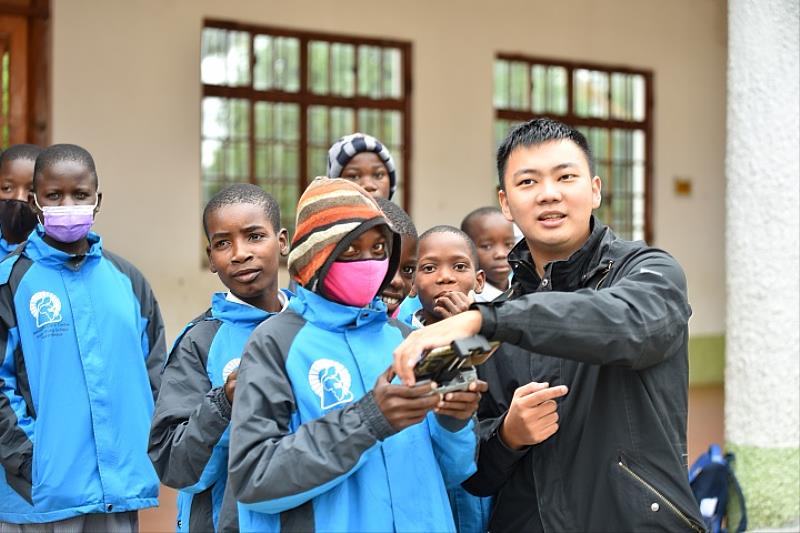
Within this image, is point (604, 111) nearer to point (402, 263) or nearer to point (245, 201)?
point (402, 263)

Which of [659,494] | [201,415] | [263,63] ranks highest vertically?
[263,63]

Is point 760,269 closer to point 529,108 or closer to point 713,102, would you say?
point 529,108

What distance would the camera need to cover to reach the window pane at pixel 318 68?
728 cm

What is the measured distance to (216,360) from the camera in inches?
94.0

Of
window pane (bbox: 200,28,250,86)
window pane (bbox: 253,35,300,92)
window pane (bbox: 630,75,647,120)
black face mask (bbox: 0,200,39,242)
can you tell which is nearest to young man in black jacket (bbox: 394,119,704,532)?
black face mask (bbox: 0,200,39,242)

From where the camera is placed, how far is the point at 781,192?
4.23m

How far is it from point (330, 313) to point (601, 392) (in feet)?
1.90

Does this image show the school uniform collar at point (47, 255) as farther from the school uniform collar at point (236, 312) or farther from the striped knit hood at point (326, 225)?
the striped knit hood at point (326, 225)

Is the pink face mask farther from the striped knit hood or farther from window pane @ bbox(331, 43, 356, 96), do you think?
window pane @ bbox(331, 43, 356, 96)

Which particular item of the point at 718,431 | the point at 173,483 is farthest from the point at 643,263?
the point at 718,431

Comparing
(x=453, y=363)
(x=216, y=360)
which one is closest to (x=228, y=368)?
(x=216, y=360)

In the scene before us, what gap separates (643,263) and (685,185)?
24.7 feet

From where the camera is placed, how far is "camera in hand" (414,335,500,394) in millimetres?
1637

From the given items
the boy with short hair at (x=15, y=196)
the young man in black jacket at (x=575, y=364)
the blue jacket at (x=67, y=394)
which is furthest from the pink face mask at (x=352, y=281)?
the boy with short hair at (x=15, y=196)
